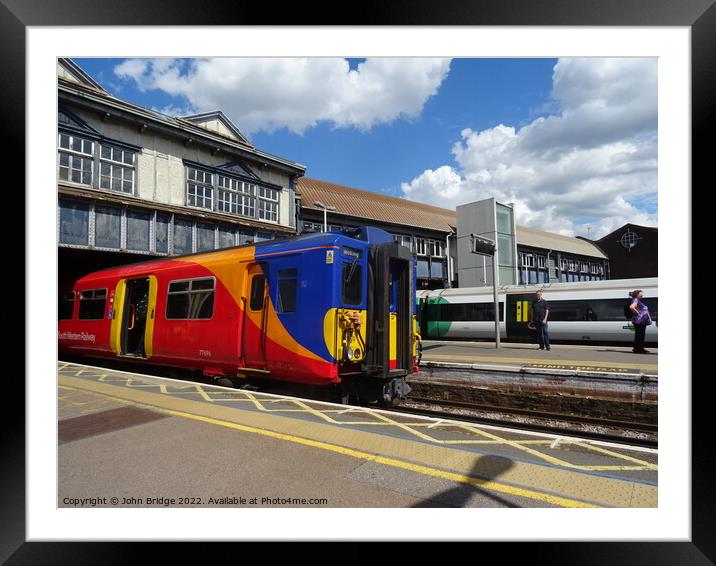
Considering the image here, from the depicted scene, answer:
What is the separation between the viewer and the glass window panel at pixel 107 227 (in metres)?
14.5

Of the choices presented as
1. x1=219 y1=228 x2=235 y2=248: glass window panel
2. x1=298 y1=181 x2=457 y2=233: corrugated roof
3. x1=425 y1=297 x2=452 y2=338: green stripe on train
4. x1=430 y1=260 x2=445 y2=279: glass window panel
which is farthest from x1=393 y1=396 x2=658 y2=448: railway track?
x1=430 y1=260 x2=445 y2=279: glass window panel

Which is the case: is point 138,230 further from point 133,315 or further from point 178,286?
point 178,286

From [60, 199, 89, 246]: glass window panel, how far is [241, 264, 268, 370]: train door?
30.5 feet

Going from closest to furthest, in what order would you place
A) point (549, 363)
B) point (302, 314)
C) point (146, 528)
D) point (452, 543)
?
point (452, 543)
point (146, 528)
point (302, 314)
point (549, 363)

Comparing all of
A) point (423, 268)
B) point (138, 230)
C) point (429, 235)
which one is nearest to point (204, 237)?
point (138, 230)

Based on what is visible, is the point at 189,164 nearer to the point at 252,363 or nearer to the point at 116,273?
the point at 116,273

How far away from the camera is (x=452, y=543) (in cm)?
303

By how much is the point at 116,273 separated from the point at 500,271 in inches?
617

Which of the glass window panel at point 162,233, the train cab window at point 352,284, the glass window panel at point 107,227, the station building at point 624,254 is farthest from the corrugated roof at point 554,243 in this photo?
the train cab window at point 352,284

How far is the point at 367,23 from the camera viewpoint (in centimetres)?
324

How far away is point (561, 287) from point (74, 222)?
735 inches

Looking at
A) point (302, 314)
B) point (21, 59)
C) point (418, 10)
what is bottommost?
point (302, 314)

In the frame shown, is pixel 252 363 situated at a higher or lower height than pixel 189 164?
lower

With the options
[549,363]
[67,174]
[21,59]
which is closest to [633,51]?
[21,59]
